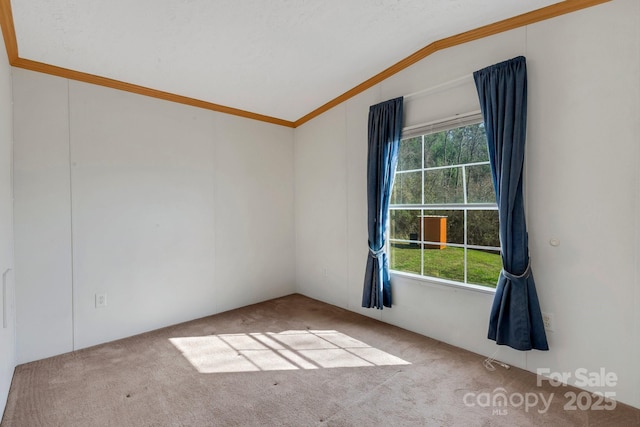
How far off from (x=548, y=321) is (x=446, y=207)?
3.82 feet

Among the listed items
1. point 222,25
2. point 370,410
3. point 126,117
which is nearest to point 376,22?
point 222,25

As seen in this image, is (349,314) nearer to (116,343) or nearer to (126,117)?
(116,343)

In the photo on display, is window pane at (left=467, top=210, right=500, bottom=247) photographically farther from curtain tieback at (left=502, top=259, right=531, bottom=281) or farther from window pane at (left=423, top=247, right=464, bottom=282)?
curtain tieback at (left=502, top=259, right=531, bottom=281)

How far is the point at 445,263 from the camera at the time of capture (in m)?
2.95

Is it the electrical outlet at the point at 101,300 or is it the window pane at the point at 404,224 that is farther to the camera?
the window pane at the point at 404,224

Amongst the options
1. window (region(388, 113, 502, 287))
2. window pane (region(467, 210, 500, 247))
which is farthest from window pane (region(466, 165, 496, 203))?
window pane (region(467, 210, 500, 247))

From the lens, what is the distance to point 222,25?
2334 mm

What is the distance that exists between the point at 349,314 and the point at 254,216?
1732 millimetres

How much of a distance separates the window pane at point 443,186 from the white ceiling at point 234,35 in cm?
119

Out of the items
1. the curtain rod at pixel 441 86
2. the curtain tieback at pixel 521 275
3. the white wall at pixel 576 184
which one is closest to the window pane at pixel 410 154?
the white wall at pixel 576 184

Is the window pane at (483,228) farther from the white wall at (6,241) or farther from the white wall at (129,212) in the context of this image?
the white wall at (6,241)

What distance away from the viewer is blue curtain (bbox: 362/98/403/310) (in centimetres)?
316

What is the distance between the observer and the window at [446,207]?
2.67 m

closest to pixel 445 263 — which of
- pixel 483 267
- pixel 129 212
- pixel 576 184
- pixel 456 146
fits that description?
pixel 483 267
